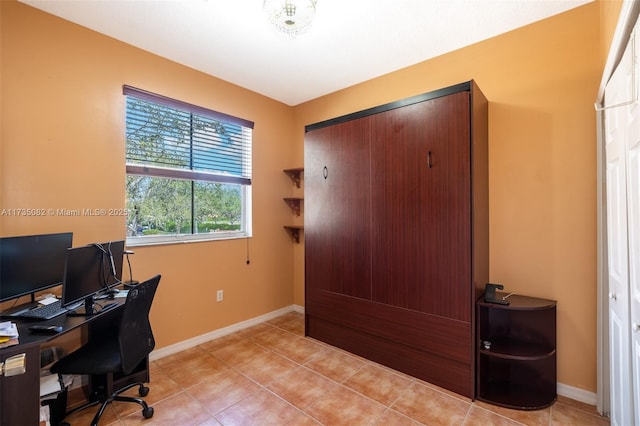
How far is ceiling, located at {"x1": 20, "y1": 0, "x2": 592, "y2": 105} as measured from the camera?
6.91ft

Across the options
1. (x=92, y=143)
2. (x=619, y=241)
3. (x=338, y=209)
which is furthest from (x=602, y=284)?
(x=92, y=143)

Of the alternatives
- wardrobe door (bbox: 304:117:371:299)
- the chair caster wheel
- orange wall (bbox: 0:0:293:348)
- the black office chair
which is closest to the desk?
→ the black office chair

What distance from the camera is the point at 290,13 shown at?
68.0 inches

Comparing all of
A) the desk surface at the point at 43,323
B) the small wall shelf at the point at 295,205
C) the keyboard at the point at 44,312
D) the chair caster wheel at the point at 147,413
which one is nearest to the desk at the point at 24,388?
the desk surface at the point at 43,323

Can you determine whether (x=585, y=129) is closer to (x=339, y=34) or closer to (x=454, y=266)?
(x=454, y=266)

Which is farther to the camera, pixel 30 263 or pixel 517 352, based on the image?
pixel 517 352

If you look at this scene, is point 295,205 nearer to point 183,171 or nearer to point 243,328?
point 183,171

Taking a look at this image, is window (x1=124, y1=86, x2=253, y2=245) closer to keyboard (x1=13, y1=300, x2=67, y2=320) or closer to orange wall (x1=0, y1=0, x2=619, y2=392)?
orange wall (x1=0, y1=0, x2=619, y2=392)

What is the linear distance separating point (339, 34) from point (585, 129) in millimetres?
1965

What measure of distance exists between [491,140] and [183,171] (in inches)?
112

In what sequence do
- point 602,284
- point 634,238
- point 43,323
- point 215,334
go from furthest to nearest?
point 215,334 < point 602,284 < point 43,323 < point 634,238

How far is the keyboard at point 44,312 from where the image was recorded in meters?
1.73

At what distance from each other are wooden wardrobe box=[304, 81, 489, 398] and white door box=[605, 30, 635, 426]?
0.71 meters

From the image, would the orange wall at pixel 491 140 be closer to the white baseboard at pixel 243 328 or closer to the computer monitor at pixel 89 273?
the white baseboard at pixel 243 328
